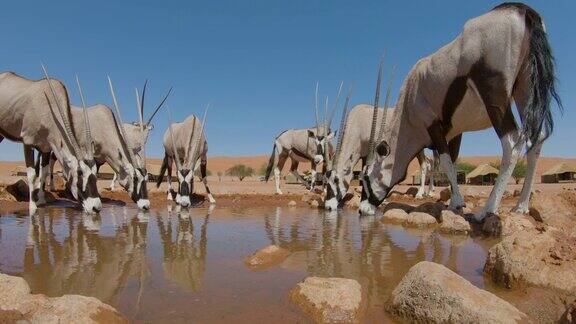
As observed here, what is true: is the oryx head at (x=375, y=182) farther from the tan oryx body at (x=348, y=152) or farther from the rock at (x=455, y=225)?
the rock at (x=455, y=225)

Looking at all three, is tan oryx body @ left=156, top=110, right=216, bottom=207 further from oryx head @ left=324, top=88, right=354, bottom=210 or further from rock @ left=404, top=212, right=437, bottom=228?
rock @ left=404, top=212, right=437, bottom=228

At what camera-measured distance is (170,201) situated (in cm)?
1266

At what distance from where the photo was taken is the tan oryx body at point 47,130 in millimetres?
9156

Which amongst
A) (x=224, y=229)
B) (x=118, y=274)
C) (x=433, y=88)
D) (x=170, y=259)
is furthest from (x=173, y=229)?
(x=433, y=88)

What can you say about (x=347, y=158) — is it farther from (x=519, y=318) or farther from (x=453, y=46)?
(x=519, y=318)

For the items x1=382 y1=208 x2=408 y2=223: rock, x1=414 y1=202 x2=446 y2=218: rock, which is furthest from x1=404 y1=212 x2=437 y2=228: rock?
x1=414 y1=202 x2=446 y2=218: rock

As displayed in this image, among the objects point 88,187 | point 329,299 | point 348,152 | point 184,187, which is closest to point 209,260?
point 329,299

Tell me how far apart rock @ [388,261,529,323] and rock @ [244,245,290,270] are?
1613 millimetres

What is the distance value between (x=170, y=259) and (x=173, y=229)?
8.15 feet

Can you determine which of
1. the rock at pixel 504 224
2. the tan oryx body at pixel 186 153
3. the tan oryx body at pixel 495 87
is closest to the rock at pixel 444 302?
the rock at pixel 504 224

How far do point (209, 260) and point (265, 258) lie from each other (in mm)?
607

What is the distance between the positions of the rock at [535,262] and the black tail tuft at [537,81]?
111 inches

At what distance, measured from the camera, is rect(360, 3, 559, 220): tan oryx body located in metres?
6.20

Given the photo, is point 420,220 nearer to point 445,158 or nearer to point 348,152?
point 445,158
